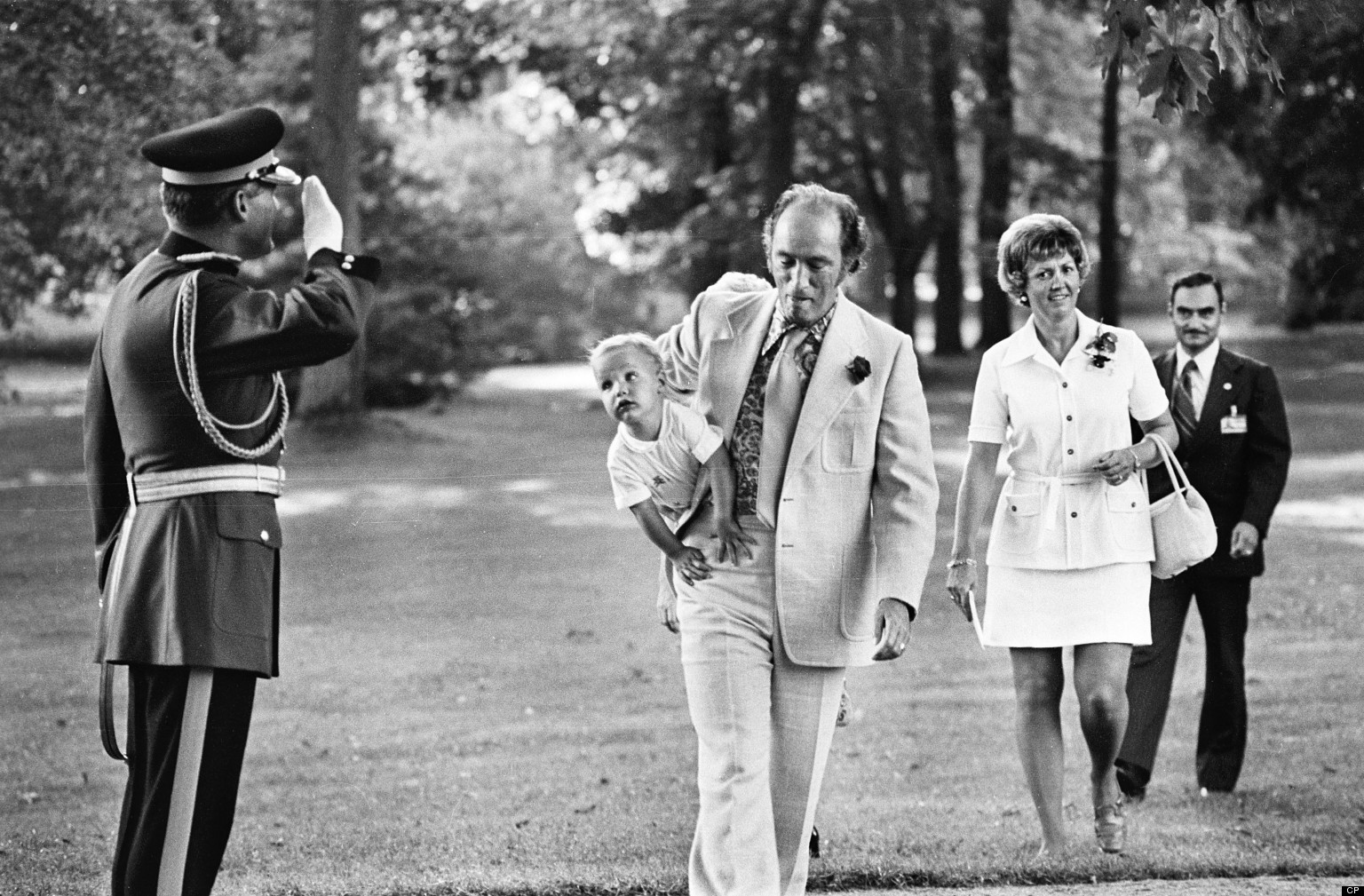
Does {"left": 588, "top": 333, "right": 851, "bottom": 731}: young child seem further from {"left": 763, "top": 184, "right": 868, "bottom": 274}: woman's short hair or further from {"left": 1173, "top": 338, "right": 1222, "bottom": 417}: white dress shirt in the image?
{"left": 1173, "top": 338, "right": 1222, "bottom": 417}: white dress shirt

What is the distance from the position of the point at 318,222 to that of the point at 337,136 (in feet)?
42.1

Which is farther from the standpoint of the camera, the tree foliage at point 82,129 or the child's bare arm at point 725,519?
the tree foliage at point 82,129

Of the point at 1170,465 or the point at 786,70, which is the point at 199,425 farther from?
the point at 786,70

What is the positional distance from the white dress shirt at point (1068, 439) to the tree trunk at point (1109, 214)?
1813 cm

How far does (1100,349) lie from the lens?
19.8 feet

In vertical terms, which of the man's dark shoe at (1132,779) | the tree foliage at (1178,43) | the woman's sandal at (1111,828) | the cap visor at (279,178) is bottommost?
the man's dark shoe at (1132,779)

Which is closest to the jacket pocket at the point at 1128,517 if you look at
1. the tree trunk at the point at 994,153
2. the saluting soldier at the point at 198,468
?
the saluting soldier at the point at 198,468

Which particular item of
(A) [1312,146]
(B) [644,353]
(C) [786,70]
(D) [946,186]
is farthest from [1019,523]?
(D) [946,186]

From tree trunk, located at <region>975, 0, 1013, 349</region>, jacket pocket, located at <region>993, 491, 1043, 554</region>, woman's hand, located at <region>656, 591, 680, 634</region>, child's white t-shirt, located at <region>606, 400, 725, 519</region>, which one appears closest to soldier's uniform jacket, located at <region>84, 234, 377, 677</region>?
child's white t-shirt, located at <region>606, 400, 725, 519</region>

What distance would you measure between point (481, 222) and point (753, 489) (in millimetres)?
16029

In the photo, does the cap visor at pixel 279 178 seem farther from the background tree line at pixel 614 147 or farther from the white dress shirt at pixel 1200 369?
the background tree line at pixel 614 147

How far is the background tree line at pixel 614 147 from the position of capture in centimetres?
1012

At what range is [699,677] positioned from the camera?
4.70 metres

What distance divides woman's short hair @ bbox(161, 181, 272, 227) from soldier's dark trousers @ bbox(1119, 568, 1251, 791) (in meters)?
4.00
